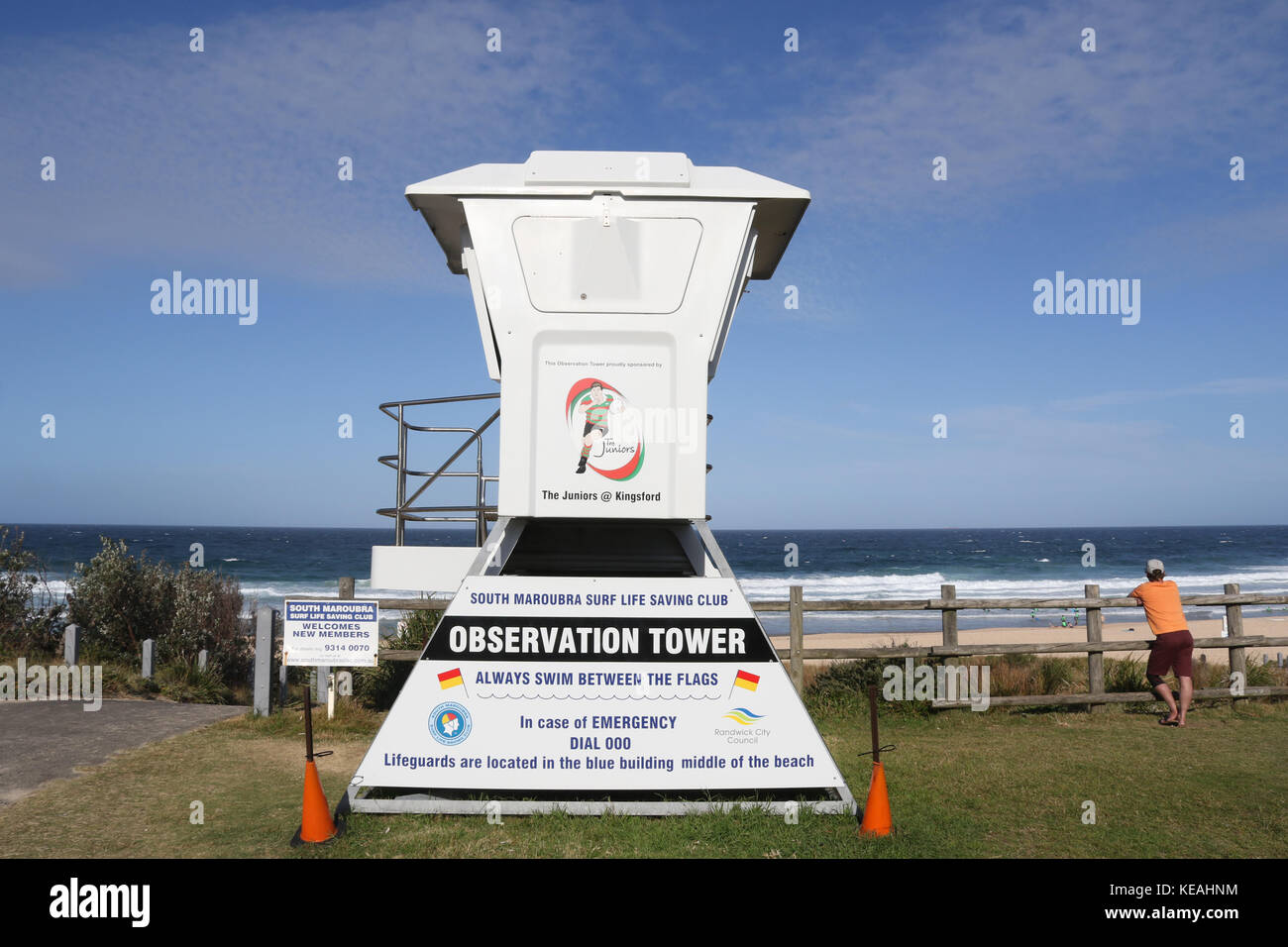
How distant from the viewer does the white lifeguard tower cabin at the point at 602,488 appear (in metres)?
5.10

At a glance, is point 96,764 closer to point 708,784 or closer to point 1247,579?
point 708,784

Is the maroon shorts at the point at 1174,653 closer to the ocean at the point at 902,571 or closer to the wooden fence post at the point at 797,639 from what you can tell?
the wooden fence post at the point at 797,639

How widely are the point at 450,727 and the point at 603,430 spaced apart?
2.10 meters

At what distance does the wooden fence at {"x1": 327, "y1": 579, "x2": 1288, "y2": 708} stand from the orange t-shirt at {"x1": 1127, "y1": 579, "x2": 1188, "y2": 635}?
0.19 meters

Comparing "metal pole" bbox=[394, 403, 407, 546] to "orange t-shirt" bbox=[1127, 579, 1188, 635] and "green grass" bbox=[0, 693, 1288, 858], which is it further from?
"orange t-shirt" bbox=[1127, 579, 1188, 635]

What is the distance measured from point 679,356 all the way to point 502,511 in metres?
1.58

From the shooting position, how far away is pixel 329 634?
26.5ft

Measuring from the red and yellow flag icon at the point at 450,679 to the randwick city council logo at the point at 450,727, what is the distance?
164mm

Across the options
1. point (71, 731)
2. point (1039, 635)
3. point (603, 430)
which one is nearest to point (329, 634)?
point (71, 731)

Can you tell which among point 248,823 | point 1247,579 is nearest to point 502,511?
point 248,823

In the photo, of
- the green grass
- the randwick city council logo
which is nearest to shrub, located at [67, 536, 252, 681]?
the green grass

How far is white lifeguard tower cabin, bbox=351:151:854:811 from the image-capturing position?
5.10 meters

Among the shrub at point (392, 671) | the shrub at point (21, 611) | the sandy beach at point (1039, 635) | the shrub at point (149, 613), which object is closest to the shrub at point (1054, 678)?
the shrub at point (392, 671)

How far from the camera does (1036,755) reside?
7.53 meters
